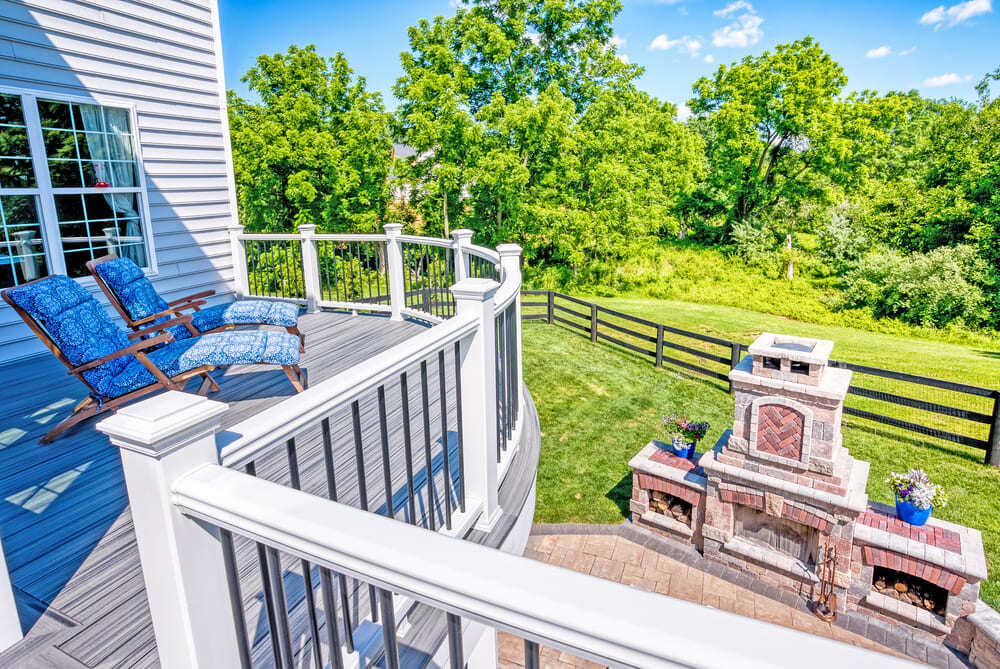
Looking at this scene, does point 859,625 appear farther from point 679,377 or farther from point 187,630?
point 187,630

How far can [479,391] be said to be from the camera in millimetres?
2453

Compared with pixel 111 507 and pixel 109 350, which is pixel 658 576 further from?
pixel 109 350

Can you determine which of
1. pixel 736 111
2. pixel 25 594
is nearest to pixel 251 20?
pixel 736 111

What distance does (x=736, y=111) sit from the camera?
76.6 feet

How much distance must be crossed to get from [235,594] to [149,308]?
4.36 metres

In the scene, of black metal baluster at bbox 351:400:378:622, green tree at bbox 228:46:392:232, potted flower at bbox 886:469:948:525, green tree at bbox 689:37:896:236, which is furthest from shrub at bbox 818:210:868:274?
black metal baluster at bbox 351:400:378:622

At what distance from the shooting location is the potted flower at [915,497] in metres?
6.41

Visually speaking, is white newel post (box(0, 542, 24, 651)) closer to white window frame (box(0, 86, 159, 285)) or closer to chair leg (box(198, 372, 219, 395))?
chair leg (box(198, 372, 219, 395))

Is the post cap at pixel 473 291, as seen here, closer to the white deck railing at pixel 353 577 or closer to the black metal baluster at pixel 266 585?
the black metal baluster at pixel 266 585

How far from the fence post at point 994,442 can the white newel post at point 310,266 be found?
33.9 feet

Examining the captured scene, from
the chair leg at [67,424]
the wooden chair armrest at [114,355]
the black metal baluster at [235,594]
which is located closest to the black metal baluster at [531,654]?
the black metal baluster at [235,594]

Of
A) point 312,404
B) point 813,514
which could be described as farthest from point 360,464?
point 813,514

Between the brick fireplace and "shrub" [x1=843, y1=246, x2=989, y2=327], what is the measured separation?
1381cm

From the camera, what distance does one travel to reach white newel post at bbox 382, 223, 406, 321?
638cm
